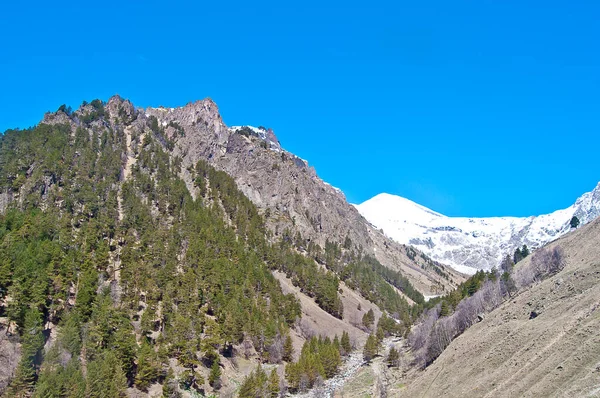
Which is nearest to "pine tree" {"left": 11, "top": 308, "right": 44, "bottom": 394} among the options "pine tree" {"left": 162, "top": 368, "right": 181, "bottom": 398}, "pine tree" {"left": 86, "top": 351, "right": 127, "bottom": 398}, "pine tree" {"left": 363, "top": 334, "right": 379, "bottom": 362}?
"pine tree" {"left": 86, "top": 351, "right": 127, "bottom": 398}

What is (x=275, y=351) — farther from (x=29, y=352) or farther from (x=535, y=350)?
(x=535, y=350)

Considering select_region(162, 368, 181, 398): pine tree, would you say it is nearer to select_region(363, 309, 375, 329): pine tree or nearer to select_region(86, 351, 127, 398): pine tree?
select_region(86, 351, 127, 398): pine tree

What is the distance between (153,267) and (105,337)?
3407 centimetres

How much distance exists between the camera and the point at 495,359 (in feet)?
186

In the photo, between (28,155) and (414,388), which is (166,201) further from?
(414,388)

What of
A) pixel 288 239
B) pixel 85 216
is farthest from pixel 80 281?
pixel 288 239

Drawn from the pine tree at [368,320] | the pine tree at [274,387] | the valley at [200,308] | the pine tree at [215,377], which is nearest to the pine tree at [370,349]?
the valley at [200,308]

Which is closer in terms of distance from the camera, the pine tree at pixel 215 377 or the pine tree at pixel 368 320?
the pine tree at pixel 215 377

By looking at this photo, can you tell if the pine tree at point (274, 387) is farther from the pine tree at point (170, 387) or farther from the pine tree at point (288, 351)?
the pine tree at point (288, 351)

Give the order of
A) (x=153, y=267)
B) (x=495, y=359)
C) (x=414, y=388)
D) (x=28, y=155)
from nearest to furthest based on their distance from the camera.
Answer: (x=495, y=359) < (x=414, y=388) < (x=153, y=267) < (x=28, y=155)

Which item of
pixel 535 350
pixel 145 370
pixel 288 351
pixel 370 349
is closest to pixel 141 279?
pixel 145 370

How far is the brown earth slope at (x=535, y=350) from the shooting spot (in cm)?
4297

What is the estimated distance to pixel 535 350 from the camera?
51906mm

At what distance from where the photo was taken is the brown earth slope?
141 ft
